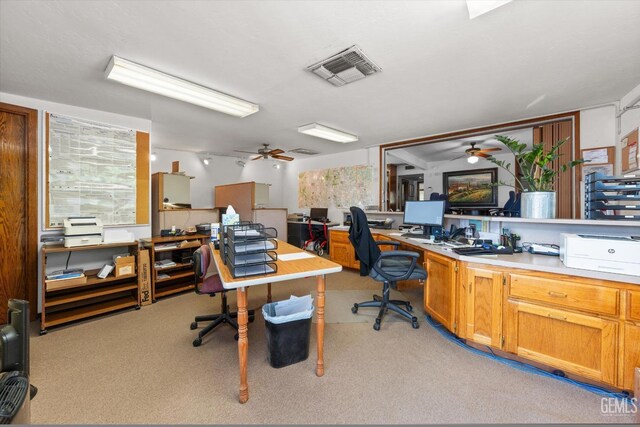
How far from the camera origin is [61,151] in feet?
9.27

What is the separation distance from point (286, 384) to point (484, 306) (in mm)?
1627

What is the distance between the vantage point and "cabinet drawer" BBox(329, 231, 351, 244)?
4.50m

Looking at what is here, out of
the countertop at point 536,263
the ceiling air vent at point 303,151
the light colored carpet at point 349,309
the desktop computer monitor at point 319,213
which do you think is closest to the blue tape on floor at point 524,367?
the light colored carpet at point 349,309

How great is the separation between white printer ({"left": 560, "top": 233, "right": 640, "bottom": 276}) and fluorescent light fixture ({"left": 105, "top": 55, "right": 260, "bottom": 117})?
312cm

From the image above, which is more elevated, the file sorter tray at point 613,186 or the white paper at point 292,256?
the file sorter tray at point 613,186

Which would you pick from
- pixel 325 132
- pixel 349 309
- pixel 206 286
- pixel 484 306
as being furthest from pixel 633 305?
pixel 325 132

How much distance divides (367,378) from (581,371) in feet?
4.61

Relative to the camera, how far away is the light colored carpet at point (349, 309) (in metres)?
2.68

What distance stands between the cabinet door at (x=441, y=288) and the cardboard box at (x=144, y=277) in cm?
325

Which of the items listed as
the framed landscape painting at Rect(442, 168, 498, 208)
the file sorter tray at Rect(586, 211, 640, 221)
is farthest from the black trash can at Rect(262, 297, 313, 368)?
the framed landscape painting at Rect(442, 168, 498, 208)

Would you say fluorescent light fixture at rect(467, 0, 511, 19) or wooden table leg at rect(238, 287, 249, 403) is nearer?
fluorescent light fixture at rect(467, 0, 511, 19)

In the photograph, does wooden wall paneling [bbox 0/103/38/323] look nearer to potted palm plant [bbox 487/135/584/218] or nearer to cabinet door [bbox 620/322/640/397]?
potted palm plant [bbox 487/135/584/218]

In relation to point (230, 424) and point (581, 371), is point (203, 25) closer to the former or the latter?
point (230, 424)

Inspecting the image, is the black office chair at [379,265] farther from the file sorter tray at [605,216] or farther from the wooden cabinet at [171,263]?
the wooden cabinet at [171,263]
